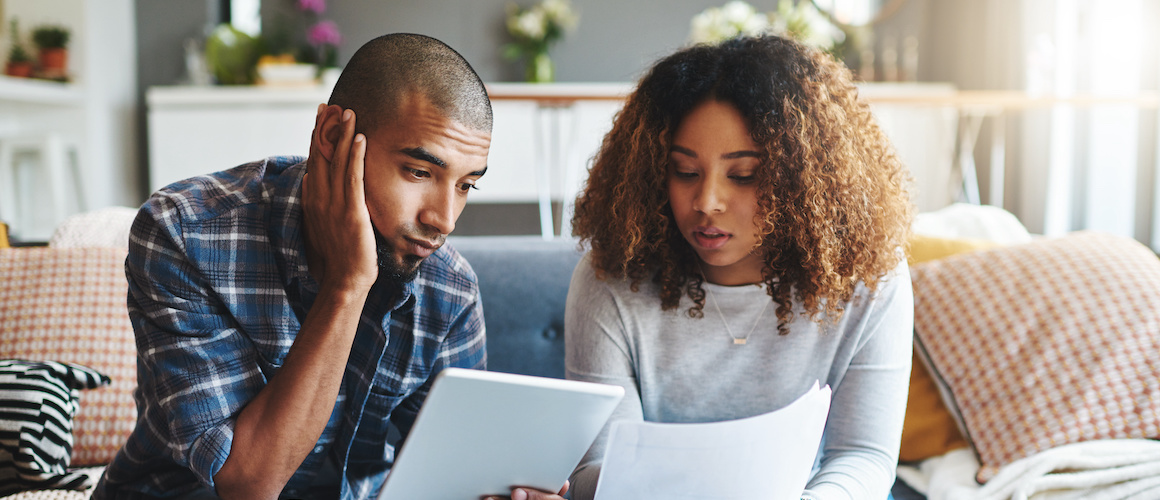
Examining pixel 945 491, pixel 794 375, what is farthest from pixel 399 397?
pixel 945 491

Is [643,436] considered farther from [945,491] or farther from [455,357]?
[945,491]

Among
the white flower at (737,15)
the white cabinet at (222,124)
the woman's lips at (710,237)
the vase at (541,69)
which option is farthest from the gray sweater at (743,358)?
the vase at (541,69)

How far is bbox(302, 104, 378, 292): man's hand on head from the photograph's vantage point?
0.91 meters

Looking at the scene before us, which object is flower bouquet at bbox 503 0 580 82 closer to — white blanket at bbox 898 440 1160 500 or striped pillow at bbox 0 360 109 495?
striped pillow at bbox 0 360 109 495

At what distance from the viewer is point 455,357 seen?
3.72 feet

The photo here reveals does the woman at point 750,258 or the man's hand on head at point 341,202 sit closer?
the man's hand on head at point 341,202

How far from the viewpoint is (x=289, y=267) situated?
3.31 feet

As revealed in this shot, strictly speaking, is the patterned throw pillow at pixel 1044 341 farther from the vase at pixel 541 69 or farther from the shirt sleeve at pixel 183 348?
the vase at pixel 541 69

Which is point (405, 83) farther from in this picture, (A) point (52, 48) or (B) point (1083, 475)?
(A) point (52, 48)

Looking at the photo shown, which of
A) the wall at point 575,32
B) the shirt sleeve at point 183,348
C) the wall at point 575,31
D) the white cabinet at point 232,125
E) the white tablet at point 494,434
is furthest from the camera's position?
the wall at point 575,31

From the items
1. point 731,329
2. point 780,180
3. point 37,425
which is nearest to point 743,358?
point 731,329

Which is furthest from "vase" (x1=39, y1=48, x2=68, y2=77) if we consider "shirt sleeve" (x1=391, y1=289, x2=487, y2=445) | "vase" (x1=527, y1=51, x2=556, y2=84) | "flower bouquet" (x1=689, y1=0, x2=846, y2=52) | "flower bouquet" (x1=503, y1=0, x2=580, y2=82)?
"shirt sleeve" (x1=391, y1=289, x2=487, y2=445)

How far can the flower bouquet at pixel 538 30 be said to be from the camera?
4777 millimetres

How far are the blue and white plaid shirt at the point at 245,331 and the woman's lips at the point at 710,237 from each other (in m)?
0.32
